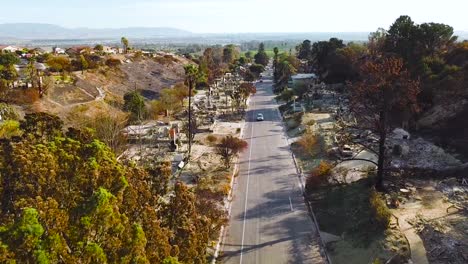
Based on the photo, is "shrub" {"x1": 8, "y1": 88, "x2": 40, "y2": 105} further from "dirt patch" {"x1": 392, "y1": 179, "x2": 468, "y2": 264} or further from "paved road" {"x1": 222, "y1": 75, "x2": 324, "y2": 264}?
"dirt patch" {"x1": 392, "y1": 179, "x2": 468, "y2": 264}

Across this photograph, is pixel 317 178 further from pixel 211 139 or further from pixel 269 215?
pixel 211 139

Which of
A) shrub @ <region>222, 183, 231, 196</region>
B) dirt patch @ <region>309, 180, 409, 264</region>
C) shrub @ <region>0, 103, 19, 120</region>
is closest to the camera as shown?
dirt patch @ <region>309, 180, 409, 264</region>

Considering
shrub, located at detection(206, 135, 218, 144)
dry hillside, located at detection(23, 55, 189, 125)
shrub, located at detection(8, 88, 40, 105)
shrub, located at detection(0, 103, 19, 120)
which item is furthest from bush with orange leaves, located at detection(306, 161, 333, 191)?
shrub, located at detection(8, 88, 40, 105)

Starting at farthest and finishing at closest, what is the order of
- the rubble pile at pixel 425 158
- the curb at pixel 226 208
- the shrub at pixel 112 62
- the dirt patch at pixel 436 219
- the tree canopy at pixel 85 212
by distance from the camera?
the shrub at pixel 112 62, the rubble pile at pixel 425 158, the curb at pixel 226 208, the dirt patch at pixel 436 219, the tree canopy at pixel 85 212

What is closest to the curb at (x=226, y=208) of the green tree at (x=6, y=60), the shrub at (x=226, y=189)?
the shrub at (x=226, y=189)

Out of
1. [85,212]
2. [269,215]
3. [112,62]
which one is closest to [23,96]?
[269,215]

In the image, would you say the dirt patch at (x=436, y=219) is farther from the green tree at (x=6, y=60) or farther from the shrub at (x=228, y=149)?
the green tree at (x=6, y=60)

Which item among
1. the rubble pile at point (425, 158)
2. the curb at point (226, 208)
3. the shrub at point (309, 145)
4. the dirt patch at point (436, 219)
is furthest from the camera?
the shrub at point (309, 145)

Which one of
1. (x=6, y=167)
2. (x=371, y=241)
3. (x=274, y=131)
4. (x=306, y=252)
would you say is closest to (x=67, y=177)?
(x=6, y=167)

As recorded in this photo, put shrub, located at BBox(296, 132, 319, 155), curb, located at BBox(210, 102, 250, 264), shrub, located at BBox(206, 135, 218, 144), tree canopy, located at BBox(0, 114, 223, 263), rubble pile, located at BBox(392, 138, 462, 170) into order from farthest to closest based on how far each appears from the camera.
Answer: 1. shrub, located at BBox(206, 135, 218, 144)
2. shrub, located at BBox(296, 132, 319, 155)
3. rubble pile, located at BBox(392, 138, 462, 170)
4. curb, located at BBox(210, 102, 250, 264)
5. tree canopy, located at BBox(0, 114, 223, 263)

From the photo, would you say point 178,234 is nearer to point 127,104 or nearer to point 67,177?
point 67,177
